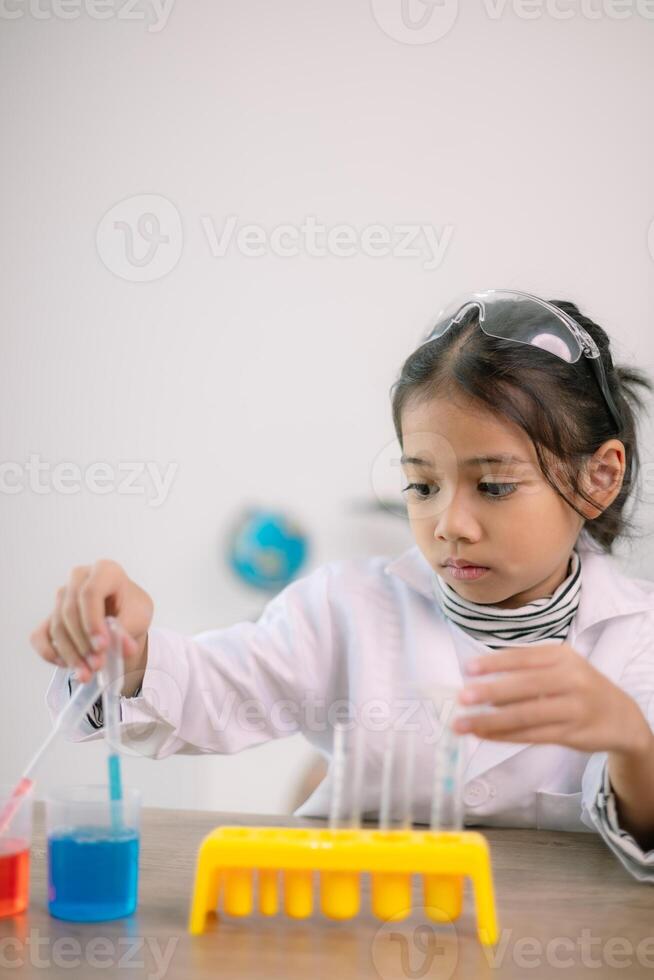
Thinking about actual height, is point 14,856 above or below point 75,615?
below

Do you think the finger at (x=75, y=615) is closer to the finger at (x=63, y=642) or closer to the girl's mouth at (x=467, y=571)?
the finger at (x=63, y=642)

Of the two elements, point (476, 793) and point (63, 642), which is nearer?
point (63, 642)

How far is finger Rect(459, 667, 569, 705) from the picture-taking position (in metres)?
0.63

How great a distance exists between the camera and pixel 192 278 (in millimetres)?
1723

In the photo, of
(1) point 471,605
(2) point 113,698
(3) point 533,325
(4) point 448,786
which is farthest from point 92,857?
(3) point 533,325

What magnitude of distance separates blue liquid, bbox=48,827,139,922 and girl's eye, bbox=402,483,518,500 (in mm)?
432

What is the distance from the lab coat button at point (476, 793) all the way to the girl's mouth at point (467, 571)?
204mm

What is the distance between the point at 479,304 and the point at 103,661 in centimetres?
54

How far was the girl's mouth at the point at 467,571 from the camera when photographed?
0.96m

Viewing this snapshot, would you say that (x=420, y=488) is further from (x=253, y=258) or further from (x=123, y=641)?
(x=253, y=258)

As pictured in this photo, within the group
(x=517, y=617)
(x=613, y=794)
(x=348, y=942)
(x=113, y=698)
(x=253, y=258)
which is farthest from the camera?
(x=253, y=258)

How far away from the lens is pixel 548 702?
26.7 inches

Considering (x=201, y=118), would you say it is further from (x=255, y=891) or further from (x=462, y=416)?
(x=255, y=891)

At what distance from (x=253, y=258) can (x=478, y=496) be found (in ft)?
2.93
